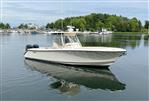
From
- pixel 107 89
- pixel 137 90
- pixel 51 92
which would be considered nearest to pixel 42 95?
pixel 51 92

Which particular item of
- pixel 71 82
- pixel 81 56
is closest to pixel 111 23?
pixel 81 56

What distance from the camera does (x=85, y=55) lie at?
2239 centimetres

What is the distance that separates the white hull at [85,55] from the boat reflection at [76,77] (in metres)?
0.45

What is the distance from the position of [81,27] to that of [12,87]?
12859cm

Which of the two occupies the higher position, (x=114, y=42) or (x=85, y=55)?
(x=85, y=55)

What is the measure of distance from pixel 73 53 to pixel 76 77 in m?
3.46

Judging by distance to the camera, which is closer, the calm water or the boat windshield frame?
the calm water

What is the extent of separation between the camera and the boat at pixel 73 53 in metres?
21.9

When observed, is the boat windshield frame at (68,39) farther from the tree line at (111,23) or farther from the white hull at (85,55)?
the tree line at (111,23)

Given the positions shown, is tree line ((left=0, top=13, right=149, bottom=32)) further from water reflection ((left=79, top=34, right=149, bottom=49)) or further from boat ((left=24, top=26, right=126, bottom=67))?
boat ((left=24, top=26, right=126, bottom=67))

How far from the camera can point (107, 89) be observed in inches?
658

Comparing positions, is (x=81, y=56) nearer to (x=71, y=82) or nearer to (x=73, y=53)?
(x=73, y=53)

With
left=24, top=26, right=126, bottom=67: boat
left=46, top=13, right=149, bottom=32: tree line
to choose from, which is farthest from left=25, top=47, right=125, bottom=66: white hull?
left=46, top=13, right=149, bottom=32: tree line

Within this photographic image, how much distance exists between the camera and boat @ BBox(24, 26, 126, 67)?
72.0 ft
